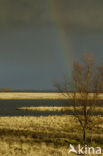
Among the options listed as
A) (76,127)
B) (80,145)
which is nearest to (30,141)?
(80,145)

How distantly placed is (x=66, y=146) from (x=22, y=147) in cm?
323

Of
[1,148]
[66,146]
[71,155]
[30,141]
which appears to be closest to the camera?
[71,155]

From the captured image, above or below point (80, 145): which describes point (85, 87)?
above

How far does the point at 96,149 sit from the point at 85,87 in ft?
14.5

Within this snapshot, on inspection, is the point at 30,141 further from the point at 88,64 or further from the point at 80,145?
the point at 88,64

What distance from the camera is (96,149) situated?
15.0m

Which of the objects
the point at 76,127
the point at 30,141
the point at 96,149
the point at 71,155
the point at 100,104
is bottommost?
the point at 76,127

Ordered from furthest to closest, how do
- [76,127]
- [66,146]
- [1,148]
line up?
[76,127], [66,146], [1,148]

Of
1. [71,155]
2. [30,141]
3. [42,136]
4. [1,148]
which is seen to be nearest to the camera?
[71,155]

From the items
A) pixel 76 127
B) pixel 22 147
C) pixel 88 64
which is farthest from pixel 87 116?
pixel 76 127

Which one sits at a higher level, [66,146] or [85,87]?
[85,87]

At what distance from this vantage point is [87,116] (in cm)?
1528

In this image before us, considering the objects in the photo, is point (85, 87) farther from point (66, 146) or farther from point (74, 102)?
point (66, 146)

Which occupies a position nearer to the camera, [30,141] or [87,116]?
[87,116]
